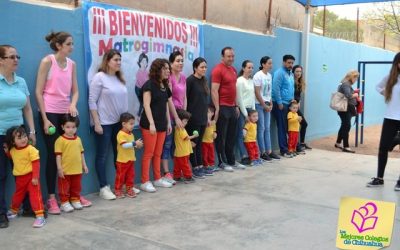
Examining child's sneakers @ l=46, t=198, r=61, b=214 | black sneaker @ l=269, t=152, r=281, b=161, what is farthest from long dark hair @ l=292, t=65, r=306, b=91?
child's sneakers @ l=46, t=198, r=61, b=214

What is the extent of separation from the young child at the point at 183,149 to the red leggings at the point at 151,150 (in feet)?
1.18

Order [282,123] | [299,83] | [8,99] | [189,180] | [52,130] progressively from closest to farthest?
1. [8,99]
2. [52,130]
3. [189,180]
4. [282,123]
5. [299,83]

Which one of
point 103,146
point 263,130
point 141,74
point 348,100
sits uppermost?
point 141,74

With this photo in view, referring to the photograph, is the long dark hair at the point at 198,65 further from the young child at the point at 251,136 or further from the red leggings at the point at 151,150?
the young child at the point at 251,136

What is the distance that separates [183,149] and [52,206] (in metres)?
2.17

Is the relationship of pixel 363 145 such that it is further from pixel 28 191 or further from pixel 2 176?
pixel 2 176

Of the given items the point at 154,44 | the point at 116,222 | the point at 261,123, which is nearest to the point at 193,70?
the point at 154,44

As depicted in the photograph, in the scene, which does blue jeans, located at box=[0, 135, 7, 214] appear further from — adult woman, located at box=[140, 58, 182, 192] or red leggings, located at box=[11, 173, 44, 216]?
adult woman, located at box=[140, 58, 182, 192]

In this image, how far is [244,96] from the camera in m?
7.95

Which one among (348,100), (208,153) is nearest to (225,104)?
(208,153)

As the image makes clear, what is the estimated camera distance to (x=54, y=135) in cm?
506

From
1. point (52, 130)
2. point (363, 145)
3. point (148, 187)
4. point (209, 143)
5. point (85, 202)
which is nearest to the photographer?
point (52, 130)

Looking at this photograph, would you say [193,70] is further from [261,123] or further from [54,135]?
[54,135]

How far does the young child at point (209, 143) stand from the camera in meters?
7.26
